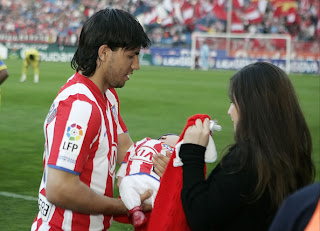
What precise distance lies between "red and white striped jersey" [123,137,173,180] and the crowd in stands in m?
35.9

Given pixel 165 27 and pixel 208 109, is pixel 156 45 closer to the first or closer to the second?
pixel 165 27

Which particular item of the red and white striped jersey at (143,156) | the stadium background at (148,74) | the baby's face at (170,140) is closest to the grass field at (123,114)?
the stadium background at (148,74)

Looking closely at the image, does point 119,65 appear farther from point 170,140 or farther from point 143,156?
point 170,140

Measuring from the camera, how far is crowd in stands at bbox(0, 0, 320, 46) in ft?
131

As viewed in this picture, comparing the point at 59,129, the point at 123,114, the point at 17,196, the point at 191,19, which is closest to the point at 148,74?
the point at 191,19

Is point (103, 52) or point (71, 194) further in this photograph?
point (103, 52)

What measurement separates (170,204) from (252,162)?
406 millimetres

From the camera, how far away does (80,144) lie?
95.0 inches

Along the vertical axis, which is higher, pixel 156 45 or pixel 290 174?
pixel 290 174

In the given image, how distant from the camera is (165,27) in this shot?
142 ft

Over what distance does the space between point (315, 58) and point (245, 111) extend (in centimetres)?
3150

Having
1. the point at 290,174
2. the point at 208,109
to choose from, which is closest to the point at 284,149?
the point at 290,174

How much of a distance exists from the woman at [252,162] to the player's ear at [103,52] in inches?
21.6

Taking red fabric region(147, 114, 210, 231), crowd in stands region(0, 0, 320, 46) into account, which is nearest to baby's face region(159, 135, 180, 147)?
red fabric region(147, 114, 210, 231)
